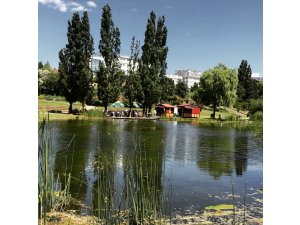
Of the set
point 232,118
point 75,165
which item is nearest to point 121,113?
point 232,118

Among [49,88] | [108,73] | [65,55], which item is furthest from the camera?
[108,73]

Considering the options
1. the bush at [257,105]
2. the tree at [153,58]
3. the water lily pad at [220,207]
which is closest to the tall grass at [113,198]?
the water lily pad at [220,207]

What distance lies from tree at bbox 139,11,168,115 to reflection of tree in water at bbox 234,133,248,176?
2.91 m

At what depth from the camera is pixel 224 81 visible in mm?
11648

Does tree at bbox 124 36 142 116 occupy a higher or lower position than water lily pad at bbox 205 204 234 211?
higher

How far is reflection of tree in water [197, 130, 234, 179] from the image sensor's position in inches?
146

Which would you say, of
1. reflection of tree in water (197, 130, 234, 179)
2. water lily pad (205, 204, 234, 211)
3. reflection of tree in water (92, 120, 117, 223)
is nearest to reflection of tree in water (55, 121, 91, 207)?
reflection of tree in water (92, 120, 117, 223)

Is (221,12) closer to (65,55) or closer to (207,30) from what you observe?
(207,30)

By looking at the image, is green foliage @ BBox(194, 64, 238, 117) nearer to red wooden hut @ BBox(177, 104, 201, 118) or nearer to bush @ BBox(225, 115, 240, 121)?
red wooden hut @ BBox(177, 104, 201, 118)

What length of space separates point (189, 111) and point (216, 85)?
1.88 metres
